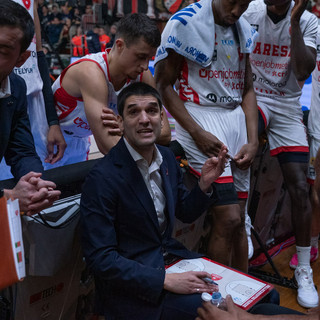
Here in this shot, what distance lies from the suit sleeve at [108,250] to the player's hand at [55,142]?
30.2 inches

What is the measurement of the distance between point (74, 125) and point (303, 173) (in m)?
1.54

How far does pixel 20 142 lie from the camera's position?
2.00 meters

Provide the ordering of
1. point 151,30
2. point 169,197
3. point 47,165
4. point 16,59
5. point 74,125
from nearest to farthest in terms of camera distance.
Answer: point 16,59 < point 169,197 < point 151,30 < point 74,125 < point 47,165

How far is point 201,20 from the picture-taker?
2555 millimetres

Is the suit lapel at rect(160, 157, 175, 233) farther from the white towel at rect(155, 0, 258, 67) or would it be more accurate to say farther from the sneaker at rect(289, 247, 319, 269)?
the sneaker at rect(289, 247, 319, 269)

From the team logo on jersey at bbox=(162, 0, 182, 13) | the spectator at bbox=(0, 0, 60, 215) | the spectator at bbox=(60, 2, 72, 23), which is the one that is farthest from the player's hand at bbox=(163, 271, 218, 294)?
the team logo on jersey at bbox=(162, 0, 182, 13)

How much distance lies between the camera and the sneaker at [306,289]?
291 cm

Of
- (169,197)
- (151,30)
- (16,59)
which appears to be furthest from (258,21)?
(16,59)

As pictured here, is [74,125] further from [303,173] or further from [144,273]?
[303,173]

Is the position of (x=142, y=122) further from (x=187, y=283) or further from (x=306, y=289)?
(x=306, y=289)

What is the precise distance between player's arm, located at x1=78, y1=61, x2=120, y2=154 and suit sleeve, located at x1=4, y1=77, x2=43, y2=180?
1.22 feet

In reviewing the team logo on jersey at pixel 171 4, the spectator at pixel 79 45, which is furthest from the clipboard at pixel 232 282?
the team logo on jersey at pixel 171 4

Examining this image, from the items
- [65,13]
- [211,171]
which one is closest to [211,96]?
[211,171]

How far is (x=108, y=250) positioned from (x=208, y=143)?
0.99 meters
